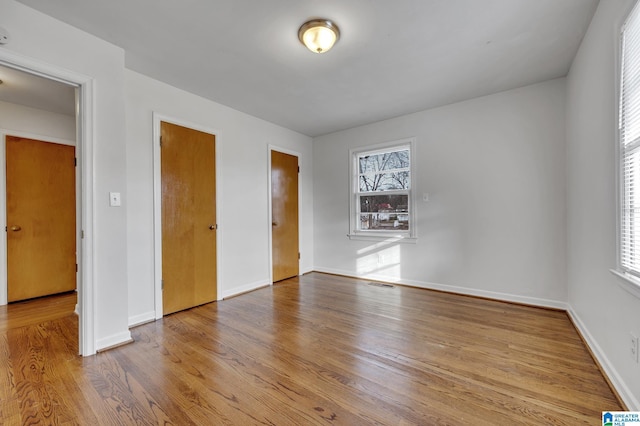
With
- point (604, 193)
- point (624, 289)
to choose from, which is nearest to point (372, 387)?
point (624, 289)

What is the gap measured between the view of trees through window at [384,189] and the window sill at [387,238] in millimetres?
140

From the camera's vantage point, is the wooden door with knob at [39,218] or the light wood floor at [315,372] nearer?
the light wood floor at [315,372]

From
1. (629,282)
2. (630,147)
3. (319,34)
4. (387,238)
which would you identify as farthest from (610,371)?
(319,34)

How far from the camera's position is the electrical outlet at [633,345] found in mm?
1423

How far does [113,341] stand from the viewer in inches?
88.2

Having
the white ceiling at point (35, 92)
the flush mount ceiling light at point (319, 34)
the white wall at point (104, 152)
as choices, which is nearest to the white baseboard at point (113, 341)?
the white wall at point (104, 152)

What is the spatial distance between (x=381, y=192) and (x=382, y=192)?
0.02m

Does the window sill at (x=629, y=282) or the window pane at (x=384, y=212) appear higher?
the window pane at (x=384, y=212)

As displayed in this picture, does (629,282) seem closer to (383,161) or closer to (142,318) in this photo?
(383,161)

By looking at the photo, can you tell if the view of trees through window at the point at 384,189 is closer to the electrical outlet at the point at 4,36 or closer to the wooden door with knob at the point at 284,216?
the wooden door with knob at the point at 284,216

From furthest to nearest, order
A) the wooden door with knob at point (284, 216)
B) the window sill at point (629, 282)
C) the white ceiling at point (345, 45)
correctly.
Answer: the wooden door with knob at point (284, 216) → the white ceiling at point (345, 45) → the window sill at point (629, 282)

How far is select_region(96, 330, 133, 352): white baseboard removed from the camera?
2.16 metres

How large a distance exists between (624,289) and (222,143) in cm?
383

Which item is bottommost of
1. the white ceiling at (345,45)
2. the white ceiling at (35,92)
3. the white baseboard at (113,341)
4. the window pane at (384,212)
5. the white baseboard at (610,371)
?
the white baseboard at (113,341)
